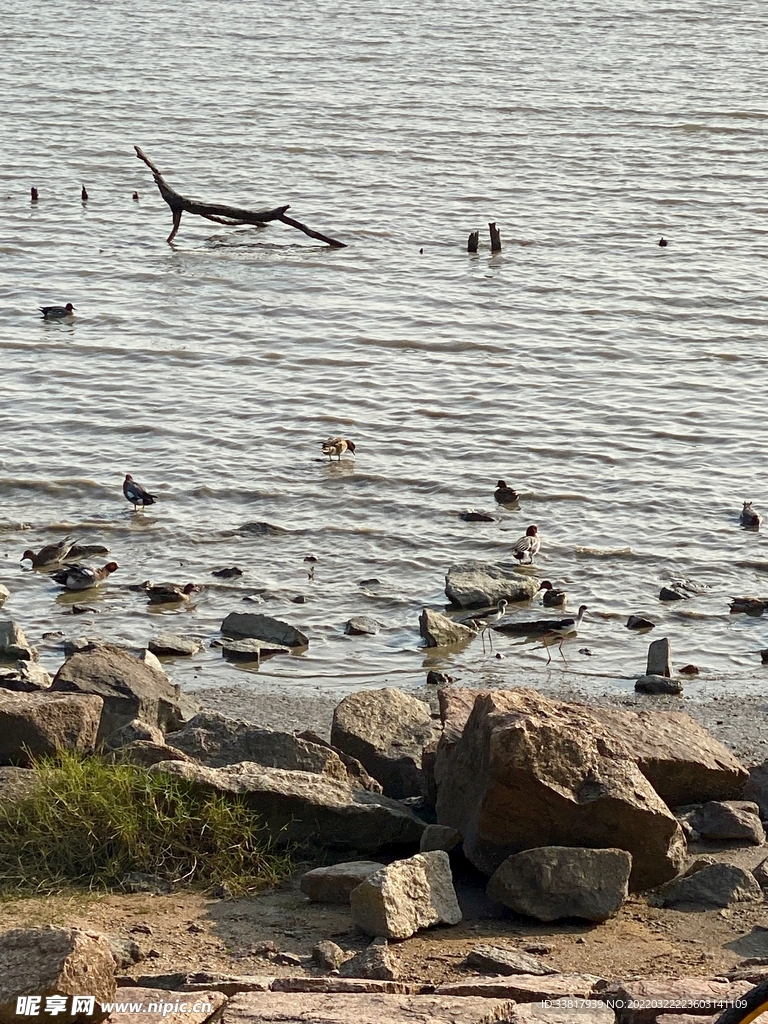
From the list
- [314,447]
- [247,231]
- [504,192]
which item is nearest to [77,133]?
[247,231]

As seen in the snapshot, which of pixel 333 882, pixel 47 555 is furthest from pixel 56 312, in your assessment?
pixel 333 882

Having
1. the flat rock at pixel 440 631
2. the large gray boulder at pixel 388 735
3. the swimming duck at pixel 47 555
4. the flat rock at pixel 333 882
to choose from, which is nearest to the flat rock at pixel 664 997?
the flat rock at pixel 333 882

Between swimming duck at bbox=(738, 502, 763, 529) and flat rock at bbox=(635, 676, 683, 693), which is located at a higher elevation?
swimming duck at bbox=(738, 502, 763, 529)

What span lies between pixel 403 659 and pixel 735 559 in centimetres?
301

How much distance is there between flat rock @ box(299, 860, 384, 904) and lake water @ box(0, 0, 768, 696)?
319 centimetres

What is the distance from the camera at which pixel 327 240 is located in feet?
65.8

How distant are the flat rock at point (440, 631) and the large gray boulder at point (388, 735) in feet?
7.00

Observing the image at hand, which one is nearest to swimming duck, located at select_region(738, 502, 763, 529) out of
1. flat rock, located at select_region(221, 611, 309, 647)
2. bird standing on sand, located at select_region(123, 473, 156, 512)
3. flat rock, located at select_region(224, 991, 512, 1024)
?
flat rock, located at select_region(221, 611, 309, 647)

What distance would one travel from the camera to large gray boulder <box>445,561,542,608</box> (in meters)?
9.88

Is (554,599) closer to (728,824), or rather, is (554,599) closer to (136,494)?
(136,494)

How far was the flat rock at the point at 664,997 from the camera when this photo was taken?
432cm

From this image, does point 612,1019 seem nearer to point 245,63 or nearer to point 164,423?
point 164,423

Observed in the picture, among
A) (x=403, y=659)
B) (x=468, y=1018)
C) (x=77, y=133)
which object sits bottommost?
(x=403, y=659)

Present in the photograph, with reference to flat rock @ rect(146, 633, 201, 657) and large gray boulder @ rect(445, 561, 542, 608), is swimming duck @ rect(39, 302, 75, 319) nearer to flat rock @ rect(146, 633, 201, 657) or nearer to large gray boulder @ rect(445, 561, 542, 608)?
large gray boulder @ rect(445, 561, 542, 608)
